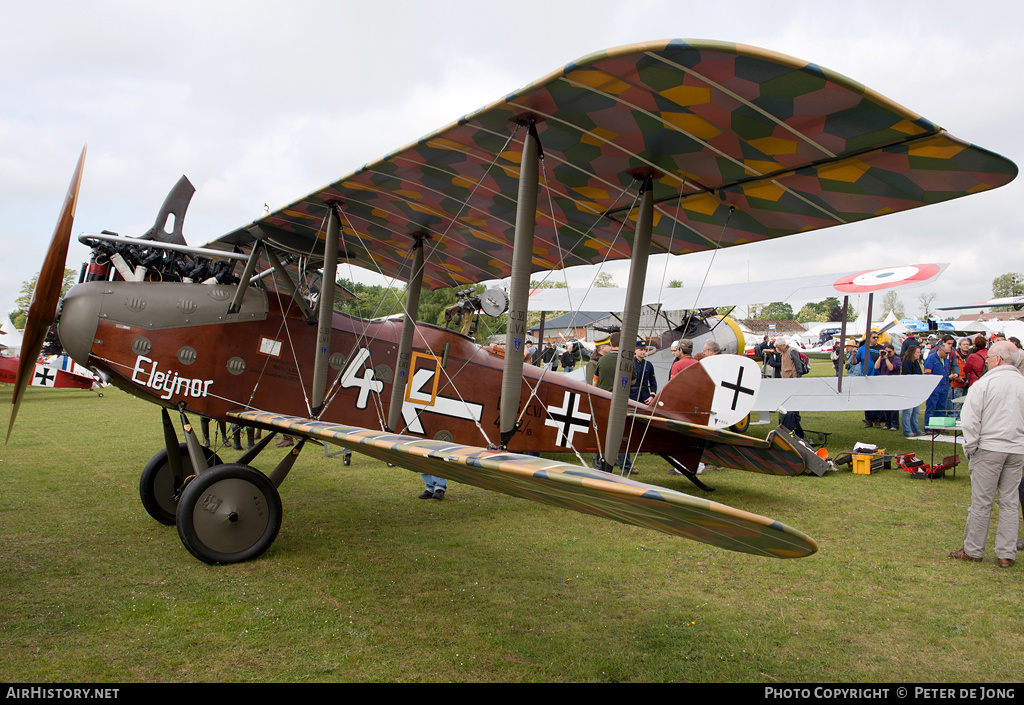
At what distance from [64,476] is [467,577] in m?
5.58

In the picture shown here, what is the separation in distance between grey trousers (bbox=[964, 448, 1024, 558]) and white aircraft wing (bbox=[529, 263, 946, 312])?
358 cm

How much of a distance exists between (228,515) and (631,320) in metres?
3.08

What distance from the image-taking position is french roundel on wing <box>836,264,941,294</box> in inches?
381

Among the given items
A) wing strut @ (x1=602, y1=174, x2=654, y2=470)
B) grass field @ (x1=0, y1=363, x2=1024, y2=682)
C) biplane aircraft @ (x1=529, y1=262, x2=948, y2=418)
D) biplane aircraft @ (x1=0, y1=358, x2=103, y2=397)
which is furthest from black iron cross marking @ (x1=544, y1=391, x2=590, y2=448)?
biplane aircraft @ (x1=0, y1=358, x2=103, y2=397)

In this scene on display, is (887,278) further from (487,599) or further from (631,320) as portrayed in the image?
(487,599)

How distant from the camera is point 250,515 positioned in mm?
4230

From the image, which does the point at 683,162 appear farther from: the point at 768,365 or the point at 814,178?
the point at 768,365

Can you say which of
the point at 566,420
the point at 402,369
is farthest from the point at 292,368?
the point at 566,420

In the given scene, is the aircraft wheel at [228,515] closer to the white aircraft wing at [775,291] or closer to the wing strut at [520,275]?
the wing strut at [520,275]

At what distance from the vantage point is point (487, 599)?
12.1 ft

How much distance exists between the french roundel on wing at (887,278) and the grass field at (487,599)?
178 inches

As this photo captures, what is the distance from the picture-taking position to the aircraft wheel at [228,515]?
4.01m

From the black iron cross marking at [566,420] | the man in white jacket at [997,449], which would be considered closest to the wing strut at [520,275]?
the black iron cross marking at [566,420]

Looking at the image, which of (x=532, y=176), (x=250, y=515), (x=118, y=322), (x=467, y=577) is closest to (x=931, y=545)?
(x=467, y=577)
